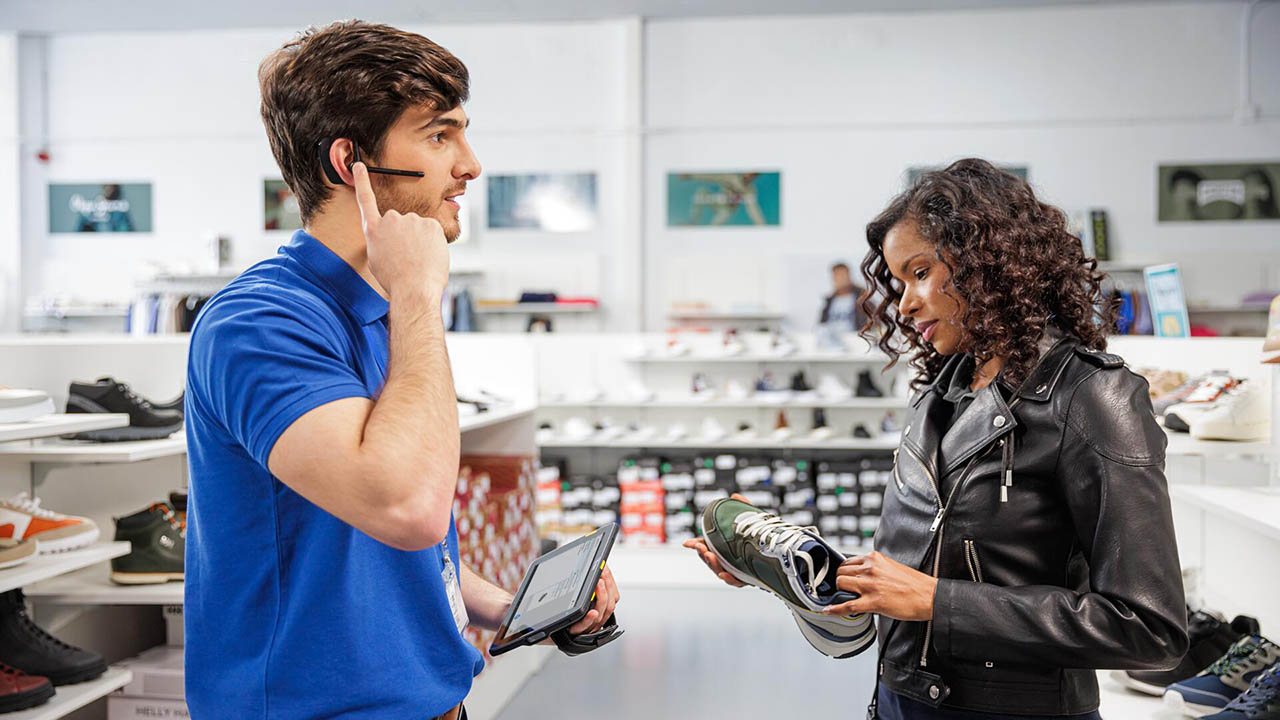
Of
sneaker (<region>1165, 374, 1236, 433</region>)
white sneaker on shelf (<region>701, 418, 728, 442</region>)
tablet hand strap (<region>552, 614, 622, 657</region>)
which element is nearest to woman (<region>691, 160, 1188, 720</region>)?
tablet hand strap (<region>552, 614, 622, 657</region>)

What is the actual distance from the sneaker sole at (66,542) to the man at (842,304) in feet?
20.6

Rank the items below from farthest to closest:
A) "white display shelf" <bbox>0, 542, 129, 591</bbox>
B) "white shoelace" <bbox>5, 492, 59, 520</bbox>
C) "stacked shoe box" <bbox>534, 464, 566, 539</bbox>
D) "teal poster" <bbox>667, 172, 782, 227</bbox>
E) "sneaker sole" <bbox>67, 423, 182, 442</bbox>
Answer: "teal poster" <bbox>667, 172, 782, 227</bbox> → "stacked shoe box" <bbox>534, 464, 566, 539</bbox> → "sneaker sole" <bbox>67, 423, 182, 442</bbox> → "white shoelace" <bbox>5, 492, 59, 520</bbox> → "white display shelf" <bbox>0, 542, 129, 591</bbox>

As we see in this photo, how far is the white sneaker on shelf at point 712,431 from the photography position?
736cm

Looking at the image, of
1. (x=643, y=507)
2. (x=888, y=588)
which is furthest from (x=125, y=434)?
(x=643, y=507)

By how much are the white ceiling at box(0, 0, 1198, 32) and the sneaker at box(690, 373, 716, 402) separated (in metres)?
3.35

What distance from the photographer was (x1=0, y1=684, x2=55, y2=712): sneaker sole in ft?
A: 6.96

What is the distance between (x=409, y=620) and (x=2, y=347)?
278cm

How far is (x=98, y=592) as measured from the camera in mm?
2598

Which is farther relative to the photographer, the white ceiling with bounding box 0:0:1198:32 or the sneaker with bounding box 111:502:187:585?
the white ceiling with bounding box 0:0:1198:32

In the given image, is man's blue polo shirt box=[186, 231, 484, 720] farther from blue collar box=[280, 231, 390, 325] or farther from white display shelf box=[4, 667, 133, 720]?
white display shelf box=[4, 667, 133, 720]

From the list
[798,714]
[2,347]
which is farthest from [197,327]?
[798,714]

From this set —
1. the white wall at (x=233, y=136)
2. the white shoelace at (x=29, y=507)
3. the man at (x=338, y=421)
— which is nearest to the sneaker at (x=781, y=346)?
the white wall at (x=233, y=136)

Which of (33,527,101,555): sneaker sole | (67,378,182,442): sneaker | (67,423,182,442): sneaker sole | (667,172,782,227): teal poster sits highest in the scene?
(667,172,782,227): teal poster

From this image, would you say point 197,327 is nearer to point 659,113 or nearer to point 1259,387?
point 1259,387
